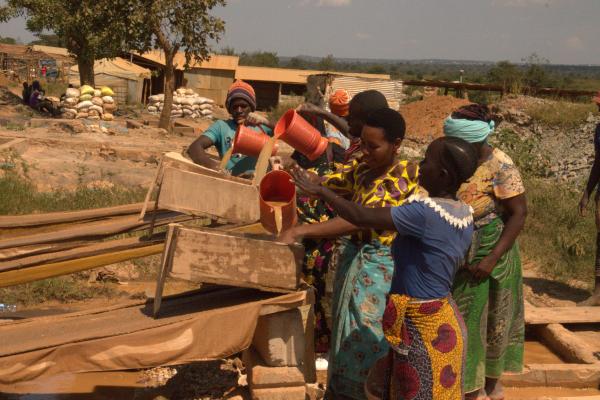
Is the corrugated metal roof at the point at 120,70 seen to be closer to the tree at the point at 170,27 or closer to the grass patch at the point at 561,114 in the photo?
the tree at the point at 170,27

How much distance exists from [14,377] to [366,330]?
1.27m

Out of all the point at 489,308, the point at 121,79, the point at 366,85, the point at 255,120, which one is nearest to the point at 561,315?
the point at 489,308

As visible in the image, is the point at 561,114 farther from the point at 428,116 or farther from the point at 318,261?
the point at 318,261

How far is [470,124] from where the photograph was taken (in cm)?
324

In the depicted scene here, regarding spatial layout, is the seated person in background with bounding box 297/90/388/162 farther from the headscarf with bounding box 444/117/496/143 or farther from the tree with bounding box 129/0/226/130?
the tree with bounding box 129/0/226/130

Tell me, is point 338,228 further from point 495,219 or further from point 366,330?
point 495,219

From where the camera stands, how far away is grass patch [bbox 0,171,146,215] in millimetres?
6828

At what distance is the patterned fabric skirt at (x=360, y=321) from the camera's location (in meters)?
2.75

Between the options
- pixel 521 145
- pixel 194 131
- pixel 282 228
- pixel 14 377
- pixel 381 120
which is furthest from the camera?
pixel 194 131

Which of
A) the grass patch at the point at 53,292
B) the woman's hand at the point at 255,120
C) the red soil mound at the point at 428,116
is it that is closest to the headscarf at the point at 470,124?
the woman's hand at the point at 255,120

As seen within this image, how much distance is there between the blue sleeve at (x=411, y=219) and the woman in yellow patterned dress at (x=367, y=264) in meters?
0.33

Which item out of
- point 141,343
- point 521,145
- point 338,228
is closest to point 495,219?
point 338,228

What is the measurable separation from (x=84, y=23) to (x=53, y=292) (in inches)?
627

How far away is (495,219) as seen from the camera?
338 centimetres
